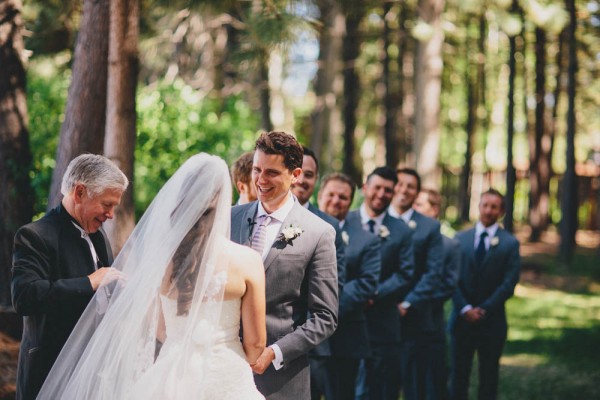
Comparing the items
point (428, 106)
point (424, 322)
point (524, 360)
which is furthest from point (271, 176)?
point (428, 106)

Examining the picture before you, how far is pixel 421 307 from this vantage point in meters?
7.38

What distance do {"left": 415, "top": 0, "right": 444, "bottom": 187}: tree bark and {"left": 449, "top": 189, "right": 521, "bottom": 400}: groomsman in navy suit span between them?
27.9ft

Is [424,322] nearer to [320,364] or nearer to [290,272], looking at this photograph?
[320,364]

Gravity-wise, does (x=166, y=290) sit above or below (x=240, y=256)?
below

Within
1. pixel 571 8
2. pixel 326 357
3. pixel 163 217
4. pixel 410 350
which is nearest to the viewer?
pixel 163 217

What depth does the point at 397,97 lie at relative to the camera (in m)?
30.2

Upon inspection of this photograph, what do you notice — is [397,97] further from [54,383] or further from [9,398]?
[54,383]

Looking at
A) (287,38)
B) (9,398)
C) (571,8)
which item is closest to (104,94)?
(287,38)

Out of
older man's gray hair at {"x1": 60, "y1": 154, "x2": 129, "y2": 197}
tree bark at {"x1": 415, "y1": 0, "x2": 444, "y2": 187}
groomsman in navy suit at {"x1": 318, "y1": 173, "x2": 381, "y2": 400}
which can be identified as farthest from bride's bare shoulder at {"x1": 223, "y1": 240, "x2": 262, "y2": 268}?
tree bark at {"x1": 415, "y1": 0, "x2": 444, "y2": 187}

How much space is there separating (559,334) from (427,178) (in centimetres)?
419

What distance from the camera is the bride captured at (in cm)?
346

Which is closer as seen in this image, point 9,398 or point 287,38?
point 9,398

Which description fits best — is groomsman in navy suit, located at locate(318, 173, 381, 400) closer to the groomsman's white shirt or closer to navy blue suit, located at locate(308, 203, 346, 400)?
navy blue suit, located at locate(308, 203, 346, 400)

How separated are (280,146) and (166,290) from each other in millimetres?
1043
